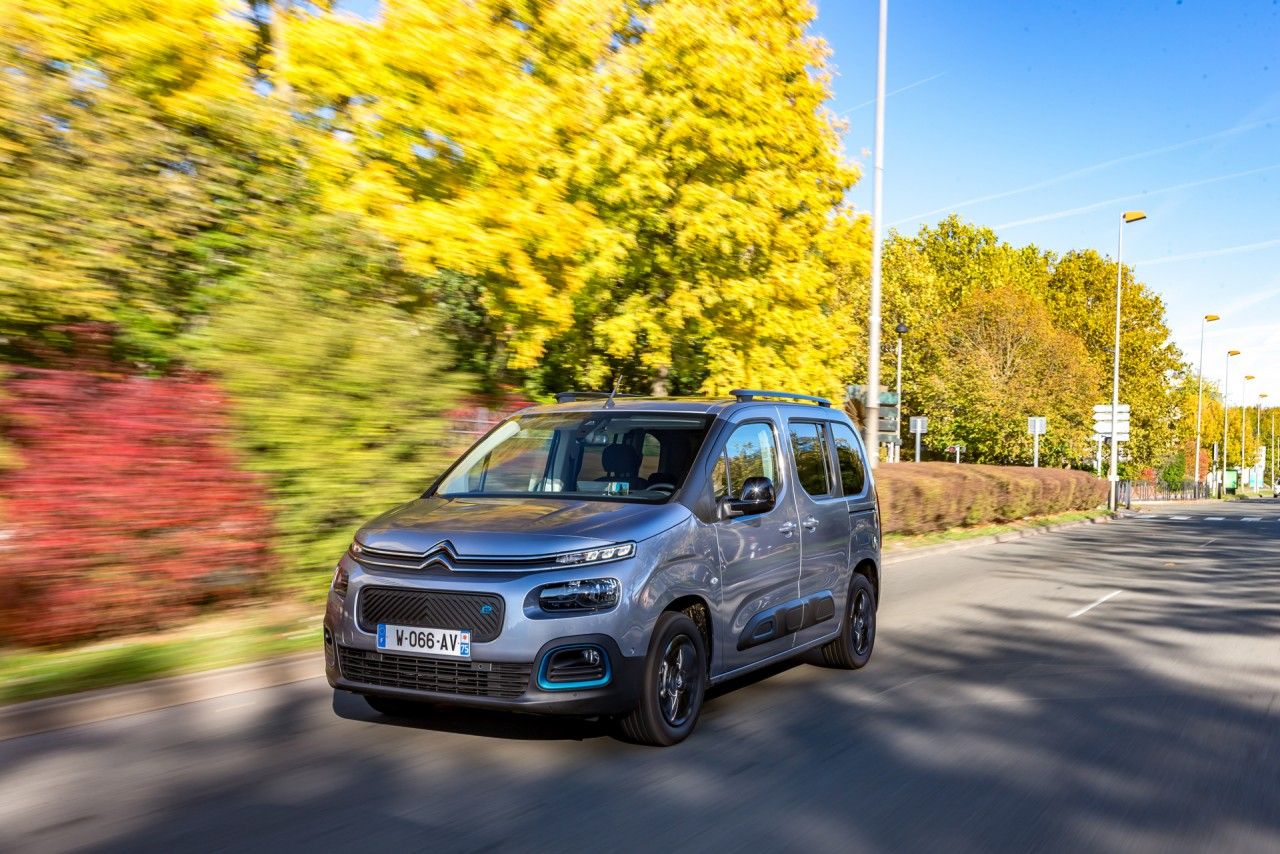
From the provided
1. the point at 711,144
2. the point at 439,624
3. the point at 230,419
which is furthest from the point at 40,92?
the point at 711,144

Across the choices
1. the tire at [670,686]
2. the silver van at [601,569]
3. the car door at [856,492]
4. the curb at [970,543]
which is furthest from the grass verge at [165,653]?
the curb at [970,543]

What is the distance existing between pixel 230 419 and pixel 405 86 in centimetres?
534

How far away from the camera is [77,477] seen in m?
7.05

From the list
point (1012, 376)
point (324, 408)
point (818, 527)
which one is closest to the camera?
point (818, 527)

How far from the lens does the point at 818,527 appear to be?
7758mm

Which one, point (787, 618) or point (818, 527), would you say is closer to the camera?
point (787, 618)

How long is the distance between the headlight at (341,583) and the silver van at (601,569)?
2cm

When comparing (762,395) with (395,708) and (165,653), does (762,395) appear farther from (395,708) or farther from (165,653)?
(165,653)

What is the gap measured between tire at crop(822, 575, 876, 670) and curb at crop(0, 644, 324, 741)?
3.52 meters

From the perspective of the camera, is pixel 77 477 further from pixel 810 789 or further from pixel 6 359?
pixel 810 789

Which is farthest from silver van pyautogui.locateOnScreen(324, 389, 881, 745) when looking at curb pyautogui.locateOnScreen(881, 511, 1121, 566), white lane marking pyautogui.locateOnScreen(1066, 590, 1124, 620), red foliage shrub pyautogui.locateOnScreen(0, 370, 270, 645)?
curb pyautogui.locateOnScreen(881, 511, 1121, 566)

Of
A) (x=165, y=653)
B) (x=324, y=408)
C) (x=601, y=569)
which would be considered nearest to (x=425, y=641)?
(x=601, y=569)

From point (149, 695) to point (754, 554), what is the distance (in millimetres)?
3425

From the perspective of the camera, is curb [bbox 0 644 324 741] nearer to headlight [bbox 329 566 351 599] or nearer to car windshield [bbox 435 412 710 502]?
headlight [bbox 329 566 351 599]
